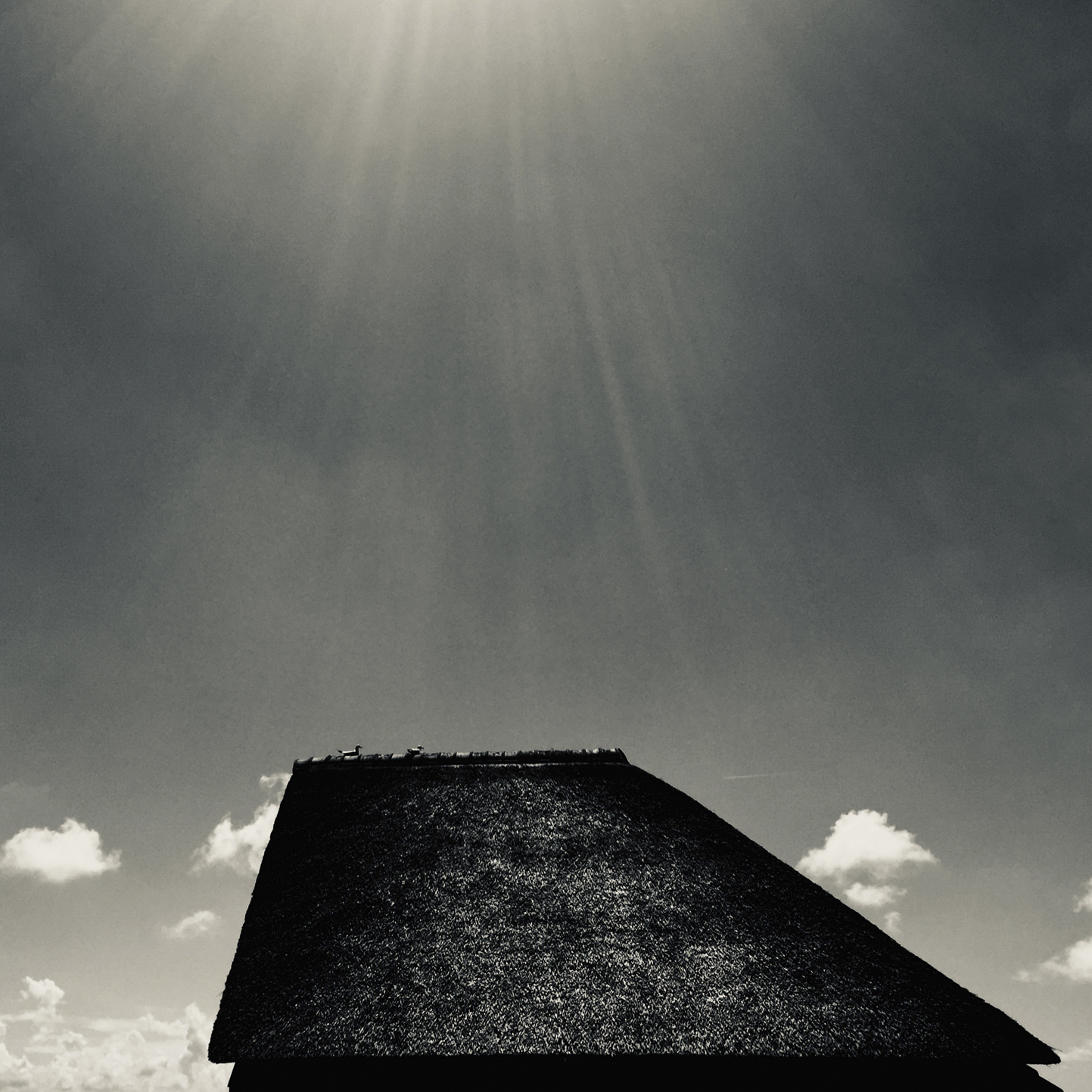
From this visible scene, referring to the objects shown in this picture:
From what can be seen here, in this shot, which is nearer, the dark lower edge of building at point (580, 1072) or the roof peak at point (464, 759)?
the dark lower edge of building at point (580, 1072)

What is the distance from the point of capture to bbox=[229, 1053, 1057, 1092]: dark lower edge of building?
27.1 ft

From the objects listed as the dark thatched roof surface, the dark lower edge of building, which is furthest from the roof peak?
the dark lower edge of building

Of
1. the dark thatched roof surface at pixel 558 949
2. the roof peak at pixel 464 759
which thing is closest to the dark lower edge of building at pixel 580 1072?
the dark thatched roof surface at pixel 558 949

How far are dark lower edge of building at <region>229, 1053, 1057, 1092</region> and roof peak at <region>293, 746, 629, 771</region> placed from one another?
525 centimetres

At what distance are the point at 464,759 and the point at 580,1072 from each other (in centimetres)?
569

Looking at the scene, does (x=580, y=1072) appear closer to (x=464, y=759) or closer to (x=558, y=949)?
(x=558, y=949)

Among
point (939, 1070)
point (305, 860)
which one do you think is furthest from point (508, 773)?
point (939, 1070)

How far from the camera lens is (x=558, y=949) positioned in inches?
349

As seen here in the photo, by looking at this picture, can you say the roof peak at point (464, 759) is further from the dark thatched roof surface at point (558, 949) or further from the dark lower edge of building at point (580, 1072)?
the dark lower edge of building at point (580, 1072)

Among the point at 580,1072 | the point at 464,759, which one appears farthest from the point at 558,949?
the point at 464,759

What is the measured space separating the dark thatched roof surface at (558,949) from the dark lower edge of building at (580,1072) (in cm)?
55

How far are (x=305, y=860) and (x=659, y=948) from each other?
218 inches

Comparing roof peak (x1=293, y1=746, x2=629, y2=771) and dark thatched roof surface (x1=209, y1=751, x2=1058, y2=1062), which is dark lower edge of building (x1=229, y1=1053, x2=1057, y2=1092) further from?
roof peak (x1=293, y1=746, x2=629, y2=771)

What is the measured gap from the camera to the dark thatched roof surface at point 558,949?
7.97 meters
